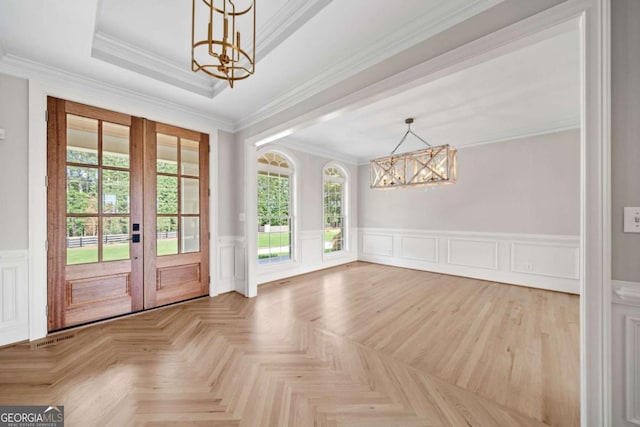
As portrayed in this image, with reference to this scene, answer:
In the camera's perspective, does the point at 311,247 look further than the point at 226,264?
Yes

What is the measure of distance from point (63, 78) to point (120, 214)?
5.03 feet

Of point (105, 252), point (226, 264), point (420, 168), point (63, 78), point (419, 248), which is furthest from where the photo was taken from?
point (419, 248)

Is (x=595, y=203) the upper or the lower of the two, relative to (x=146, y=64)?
lower

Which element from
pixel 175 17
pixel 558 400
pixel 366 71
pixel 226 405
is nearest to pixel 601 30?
pixel 366 71

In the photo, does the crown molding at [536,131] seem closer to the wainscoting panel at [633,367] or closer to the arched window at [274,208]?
the arched window at [274,208]

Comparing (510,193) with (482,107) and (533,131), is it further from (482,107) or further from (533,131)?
(482,107)

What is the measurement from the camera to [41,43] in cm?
226

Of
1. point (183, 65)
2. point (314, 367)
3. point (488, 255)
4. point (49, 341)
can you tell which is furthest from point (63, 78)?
point (488, 255)

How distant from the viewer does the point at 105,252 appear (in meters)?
3.01

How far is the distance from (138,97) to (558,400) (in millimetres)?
4996

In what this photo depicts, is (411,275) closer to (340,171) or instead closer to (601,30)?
(340,171)

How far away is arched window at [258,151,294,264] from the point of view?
16.0ft

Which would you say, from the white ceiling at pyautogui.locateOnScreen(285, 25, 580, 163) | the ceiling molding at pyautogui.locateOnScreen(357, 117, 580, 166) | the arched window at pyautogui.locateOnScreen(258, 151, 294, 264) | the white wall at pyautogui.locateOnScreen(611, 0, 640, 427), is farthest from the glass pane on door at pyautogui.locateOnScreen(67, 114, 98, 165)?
the ceiling molding at pyautogui.locateOnScreen(357, 117, 580, 166)

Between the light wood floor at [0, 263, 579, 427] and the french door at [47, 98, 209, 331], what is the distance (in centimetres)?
35
